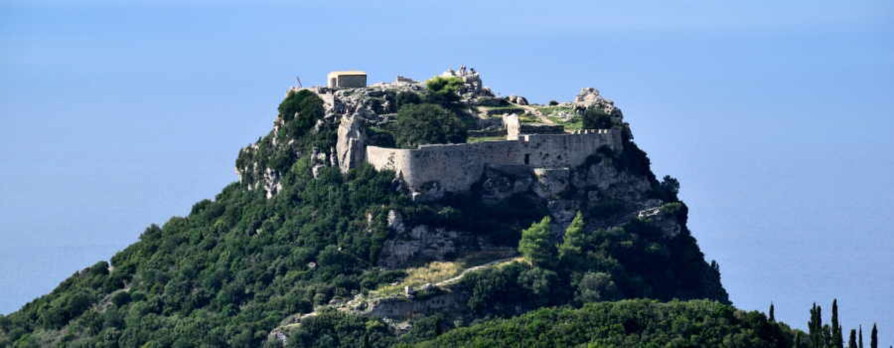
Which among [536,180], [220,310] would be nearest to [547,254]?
[536,180]

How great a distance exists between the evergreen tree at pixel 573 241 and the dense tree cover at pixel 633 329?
25.4 feet

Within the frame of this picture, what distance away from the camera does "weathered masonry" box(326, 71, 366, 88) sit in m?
173

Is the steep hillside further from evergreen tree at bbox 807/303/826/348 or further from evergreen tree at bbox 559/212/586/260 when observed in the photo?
evergreen tree at bbox 807/303/826/348

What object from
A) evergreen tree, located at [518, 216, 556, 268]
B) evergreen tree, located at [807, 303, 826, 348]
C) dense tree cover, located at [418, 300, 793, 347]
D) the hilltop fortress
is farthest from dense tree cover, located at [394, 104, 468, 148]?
evergreen tree, located at [807, 303, 826, 348]

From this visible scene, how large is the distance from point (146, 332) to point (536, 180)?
2089 centimetres

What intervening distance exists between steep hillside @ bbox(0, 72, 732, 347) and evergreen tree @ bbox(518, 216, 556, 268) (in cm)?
7

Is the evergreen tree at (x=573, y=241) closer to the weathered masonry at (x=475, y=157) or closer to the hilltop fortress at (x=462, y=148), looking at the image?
the hilltop fortress at (x=462, y=148)

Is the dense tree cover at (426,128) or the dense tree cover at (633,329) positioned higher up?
the dense tree cover at (426,128)

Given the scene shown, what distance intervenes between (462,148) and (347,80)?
13087 millimetres

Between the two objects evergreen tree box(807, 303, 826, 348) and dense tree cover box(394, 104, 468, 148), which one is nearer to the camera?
evergreen tree box(807, 303, 826, 348)

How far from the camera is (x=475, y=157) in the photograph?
162 metres

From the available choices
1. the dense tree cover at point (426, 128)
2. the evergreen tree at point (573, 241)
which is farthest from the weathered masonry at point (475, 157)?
the evergreen tree at point (573, 241)

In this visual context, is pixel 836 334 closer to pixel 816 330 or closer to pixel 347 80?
pixel 816 330

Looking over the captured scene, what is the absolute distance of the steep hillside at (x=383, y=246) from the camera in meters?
156
